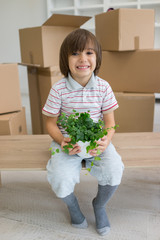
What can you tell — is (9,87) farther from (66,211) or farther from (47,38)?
(66,211)

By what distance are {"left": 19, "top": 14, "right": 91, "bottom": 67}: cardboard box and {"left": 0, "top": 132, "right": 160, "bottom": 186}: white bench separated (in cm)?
80

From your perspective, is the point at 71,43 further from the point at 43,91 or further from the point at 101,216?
the point at 43,91

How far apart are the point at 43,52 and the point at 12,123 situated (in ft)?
1.98

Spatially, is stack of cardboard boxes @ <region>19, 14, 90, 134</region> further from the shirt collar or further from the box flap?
the shirt collar

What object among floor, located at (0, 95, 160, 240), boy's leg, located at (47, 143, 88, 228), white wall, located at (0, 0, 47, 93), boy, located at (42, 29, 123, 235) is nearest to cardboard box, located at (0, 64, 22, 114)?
floor, located at (0, 95, 160, 240)

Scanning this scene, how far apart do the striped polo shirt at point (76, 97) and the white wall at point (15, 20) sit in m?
2.84

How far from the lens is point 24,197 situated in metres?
1.33

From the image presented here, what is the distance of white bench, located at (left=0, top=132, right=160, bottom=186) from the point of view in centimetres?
104

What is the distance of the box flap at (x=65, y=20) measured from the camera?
5.78ft

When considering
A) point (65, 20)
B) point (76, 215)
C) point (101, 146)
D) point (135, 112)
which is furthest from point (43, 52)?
point (76, 215)

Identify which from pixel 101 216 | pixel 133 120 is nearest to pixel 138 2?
pixel 133 120

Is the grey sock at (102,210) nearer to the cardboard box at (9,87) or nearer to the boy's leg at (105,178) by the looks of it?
the boy's leg at (105,178)

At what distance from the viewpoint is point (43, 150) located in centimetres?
119

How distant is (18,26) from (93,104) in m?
3.09
